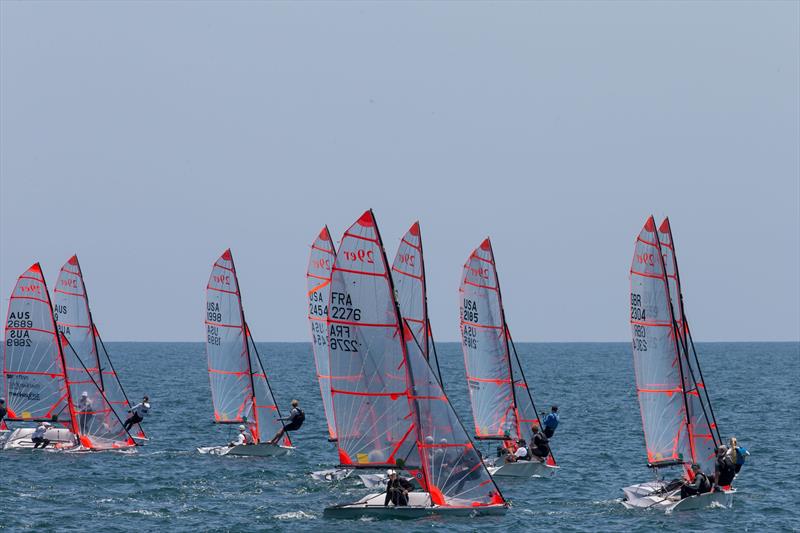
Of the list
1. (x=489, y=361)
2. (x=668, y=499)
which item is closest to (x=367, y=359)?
(x=668, y=499)

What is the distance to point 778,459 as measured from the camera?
54719 millimetres

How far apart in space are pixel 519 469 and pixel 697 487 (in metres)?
9.31

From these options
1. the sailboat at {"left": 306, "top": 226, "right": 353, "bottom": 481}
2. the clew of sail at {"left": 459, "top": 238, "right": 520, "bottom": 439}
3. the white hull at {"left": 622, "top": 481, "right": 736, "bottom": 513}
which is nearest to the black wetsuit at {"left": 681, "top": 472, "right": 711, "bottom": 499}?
the white hull at {"left": 622, "top": 481, "right": 736, "bottom": 513}

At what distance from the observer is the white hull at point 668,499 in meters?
38.7

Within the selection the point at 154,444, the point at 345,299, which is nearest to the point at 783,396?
the point at 154,444

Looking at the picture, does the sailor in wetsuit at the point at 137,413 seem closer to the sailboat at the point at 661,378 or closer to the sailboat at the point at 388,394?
the sailboat at the point at 388,394

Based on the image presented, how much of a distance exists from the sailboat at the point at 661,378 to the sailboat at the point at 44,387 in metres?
21.8

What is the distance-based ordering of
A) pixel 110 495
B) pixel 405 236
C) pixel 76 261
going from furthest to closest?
pixel 76 261 < pixel 405 236 < pixel 110 495

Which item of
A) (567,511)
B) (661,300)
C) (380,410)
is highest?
(661,300)

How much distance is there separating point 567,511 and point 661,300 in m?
7.01

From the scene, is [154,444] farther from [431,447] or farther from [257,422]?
[431,447]

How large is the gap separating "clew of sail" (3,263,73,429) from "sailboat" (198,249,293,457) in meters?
5.99

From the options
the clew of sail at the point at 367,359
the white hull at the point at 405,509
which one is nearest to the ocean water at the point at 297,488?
the white hull at the point at 405,509

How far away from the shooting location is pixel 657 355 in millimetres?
41375
